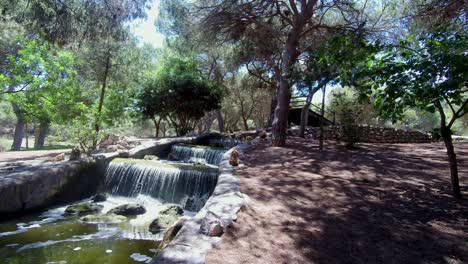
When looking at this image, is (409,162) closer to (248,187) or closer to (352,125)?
(352,125)

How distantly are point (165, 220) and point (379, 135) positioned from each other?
1138 centimetres

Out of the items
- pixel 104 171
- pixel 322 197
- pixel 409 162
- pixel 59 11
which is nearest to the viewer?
pixel 322 197

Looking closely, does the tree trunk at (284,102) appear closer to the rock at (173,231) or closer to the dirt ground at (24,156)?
the rock at (173,231)

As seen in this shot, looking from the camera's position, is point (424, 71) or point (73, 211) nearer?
point (424, 71)

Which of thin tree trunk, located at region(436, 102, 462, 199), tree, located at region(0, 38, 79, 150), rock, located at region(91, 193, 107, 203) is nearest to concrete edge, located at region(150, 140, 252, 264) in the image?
thin tree trunk, located at region(436, 102, 462, 199)

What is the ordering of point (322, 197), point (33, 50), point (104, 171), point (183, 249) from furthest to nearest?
point (33, 50) → point (104, 171) → point (322, 197) → point (183, 249)

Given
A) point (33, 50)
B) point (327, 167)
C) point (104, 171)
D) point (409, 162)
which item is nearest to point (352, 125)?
point (409, 162)

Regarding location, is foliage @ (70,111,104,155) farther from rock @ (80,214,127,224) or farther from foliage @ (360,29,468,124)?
foliage @ (360,29,468,124)

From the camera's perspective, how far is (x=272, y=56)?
1373 cm

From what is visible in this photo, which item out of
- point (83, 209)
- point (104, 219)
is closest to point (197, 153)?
point (83, 209)

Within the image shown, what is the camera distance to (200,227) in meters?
2.96

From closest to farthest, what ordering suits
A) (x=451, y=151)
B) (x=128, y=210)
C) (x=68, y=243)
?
(x=451, y=151), (x=68, y=243), (x=128, y=210)

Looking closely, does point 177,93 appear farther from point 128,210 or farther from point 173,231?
point 173,231

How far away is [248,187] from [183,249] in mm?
2095
